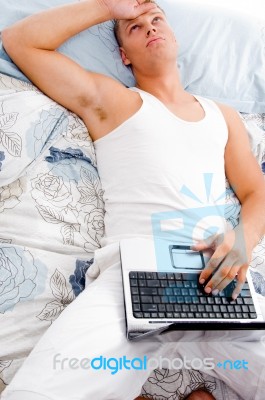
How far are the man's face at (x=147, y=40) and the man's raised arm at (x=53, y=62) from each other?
170 millimetres

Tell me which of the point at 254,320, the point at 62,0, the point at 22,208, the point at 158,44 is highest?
the point at 62,0

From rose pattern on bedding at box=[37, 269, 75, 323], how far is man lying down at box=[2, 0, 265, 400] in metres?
0.07

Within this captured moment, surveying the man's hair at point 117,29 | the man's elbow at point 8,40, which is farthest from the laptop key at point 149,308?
the man's hair at point 117,29

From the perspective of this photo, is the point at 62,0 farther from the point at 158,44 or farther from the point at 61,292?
the point at 61,292

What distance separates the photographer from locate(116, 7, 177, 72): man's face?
1.53m

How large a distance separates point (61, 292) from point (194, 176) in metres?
0.48

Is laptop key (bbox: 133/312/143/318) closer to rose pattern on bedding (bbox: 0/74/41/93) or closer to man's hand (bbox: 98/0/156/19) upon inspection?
rose pattern on bedding (bbox: 0/74/41/93)

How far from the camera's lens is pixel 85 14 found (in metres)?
1.50

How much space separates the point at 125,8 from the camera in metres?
1.56

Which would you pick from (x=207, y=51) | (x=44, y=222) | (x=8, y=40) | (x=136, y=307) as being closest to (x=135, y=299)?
(x=136, y=307)

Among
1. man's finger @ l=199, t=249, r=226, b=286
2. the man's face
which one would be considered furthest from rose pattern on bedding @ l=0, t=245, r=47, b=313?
the man's face

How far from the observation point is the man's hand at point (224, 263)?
1082mm

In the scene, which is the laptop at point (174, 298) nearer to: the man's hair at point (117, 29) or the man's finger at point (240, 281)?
the man's finger at point (240, 281)

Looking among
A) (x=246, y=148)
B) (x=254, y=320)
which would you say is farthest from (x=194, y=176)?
(x=254, y=320)
